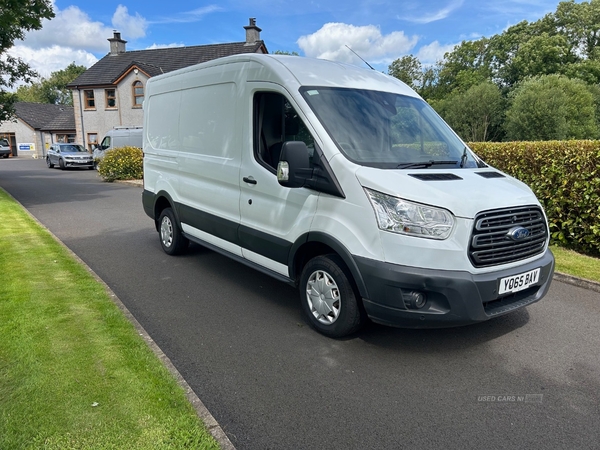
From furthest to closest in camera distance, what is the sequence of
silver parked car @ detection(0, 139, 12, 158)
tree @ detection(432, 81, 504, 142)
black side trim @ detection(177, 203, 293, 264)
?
1. silver parked car @ detection(0, 139, 12, 158)
2. tree @ detection(432, 81, 504, 142)
3. black side trim @ detection(177, 203, 293, 264)

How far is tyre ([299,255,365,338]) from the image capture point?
3.80m

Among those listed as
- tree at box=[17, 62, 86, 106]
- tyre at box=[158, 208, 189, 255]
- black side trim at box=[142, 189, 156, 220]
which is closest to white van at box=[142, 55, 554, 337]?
tyre at box=[158, 208, 189, 255]

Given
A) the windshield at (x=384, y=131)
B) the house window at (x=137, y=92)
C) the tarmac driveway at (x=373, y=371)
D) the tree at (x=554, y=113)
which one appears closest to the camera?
the tarmac driveway at (x=373, y=371)

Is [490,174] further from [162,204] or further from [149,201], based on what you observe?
[149,201]

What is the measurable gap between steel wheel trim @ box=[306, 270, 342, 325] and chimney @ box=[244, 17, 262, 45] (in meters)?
33.3

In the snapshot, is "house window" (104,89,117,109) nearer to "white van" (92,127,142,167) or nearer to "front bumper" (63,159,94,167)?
"front bumper" (63,159,94,167)

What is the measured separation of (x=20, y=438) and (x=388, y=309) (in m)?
2.56

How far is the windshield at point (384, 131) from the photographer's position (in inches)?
155

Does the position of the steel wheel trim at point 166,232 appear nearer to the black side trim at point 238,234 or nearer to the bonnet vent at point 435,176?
the black side trim at point 238,234

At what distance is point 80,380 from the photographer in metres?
3.19

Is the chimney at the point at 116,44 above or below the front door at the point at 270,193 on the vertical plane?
above

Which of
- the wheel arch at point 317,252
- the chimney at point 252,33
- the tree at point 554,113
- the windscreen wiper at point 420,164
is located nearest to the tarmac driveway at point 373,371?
the wheel arch at point 317,252

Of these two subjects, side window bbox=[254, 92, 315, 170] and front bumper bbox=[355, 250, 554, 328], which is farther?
side window bbox=[254, 92, 315, 170]

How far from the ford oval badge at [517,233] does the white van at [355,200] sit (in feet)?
0.04
